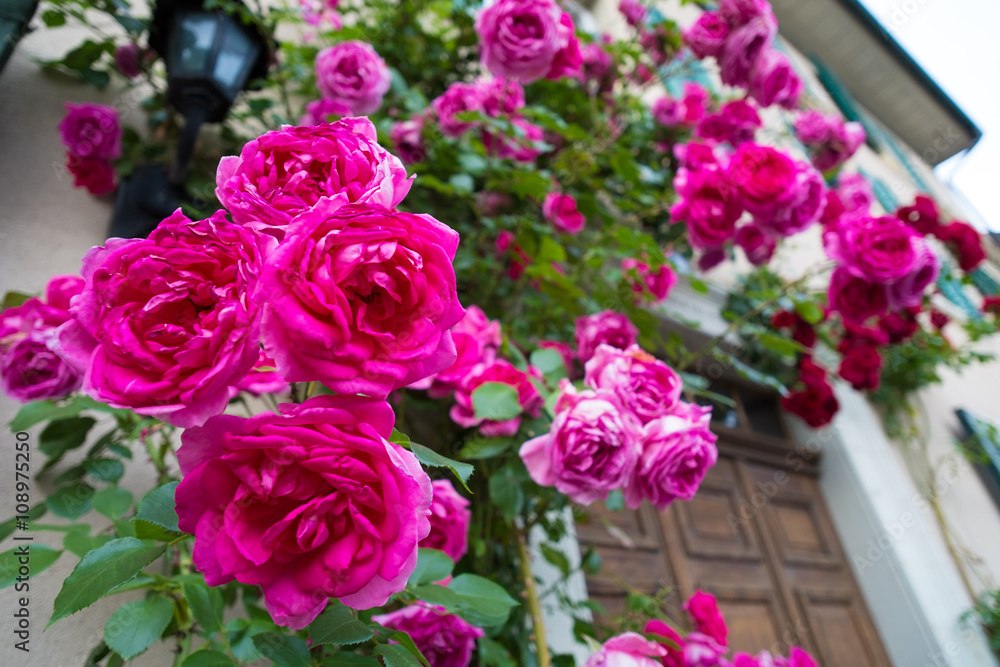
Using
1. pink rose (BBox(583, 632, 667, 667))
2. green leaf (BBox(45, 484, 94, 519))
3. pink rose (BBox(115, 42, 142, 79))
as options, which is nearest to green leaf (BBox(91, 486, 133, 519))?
green leaf (BBox(45, 484, 94, 519))

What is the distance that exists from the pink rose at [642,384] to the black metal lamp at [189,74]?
1037 millimetres

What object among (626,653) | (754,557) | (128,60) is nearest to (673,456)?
(626,653)

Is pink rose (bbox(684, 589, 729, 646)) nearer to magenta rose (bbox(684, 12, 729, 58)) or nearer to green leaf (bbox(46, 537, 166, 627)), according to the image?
green leaf (bbox(46, 537, 166, 627))

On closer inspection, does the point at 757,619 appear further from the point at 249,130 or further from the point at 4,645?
the point at 249,130

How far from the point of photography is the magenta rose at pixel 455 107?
1.39 metres

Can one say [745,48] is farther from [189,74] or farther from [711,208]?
[189,74]

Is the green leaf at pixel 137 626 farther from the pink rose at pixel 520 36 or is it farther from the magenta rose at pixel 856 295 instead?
the magenta rose at pixel 856 295

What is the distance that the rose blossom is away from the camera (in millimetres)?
359

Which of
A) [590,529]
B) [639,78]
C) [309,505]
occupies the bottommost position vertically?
[590,529]

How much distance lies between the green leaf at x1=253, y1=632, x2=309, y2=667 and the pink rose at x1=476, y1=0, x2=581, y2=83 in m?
1.08

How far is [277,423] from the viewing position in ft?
1.21

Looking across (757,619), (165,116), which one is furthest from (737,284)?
(165,116)

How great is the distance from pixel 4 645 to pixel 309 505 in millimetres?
776

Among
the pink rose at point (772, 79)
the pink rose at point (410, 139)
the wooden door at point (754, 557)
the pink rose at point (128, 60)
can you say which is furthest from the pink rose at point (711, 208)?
the pink rose at point (128, 60)
